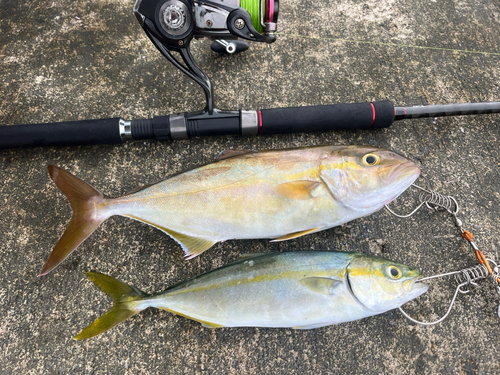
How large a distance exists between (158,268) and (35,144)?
1.17 m

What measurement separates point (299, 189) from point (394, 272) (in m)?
0.68

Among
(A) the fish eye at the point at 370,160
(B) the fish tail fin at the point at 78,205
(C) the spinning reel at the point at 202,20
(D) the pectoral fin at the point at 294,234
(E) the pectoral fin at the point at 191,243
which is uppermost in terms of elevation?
(C) the spinning reel at the point at 202,20

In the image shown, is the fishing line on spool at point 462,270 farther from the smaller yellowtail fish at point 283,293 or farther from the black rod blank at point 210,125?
the black rod blank at point 210,125

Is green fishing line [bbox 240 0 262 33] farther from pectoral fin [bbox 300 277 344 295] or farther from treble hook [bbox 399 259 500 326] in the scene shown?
treble hook [bbox 399 259 500 326]

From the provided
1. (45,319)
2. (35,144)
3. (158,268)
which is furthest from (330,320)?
(35,144)

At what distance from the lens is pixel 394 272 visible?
1.70 metres

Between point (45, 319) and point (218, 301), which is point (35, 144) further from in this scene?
point (218, 301)

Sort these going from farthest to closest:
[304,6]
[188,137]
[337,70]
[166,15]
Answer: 1. [304,6]
2. [337,70]
3. [188,137]
4. [166,15]

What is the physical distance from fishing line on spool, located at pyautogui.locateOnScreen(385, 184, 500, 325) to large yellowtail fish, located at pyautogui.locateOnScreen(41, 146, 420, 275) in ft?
1.55

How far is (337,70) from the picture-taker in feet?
8.37

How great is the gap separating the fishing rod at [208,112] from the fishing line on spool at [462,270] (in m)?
0.59

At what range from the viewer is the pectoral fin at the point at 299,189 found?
1.75 m

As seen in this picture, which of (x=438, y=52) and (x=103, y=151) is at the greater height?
(x=438, y=52)

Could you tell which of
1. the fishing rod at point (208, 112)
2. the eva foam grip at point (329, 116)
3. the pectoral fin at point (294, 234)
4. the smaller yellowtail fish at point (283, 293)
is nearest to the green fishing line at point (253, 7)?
the fishing rod at point (208, 112)
